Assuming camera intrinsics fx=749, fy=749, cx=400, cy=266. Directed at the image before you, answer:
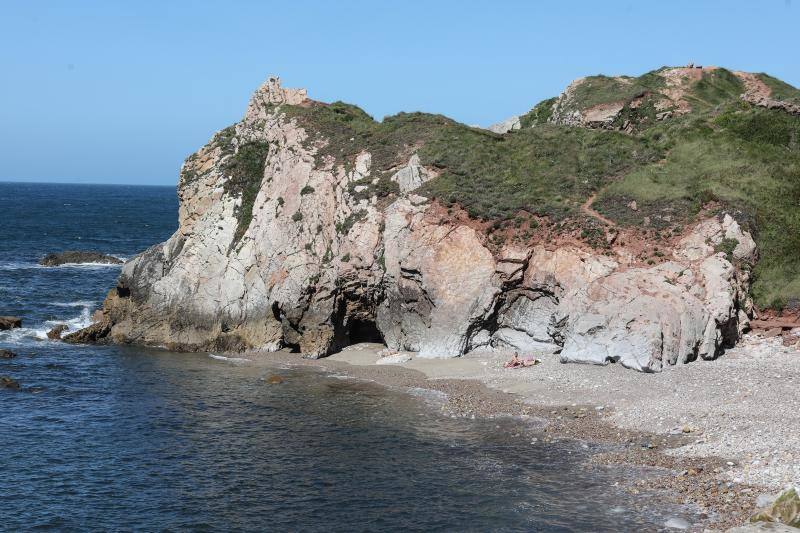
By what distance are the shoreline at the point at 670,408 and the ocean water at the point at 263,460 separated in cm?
128

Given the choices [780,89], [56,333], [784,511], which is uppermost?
[780,89]


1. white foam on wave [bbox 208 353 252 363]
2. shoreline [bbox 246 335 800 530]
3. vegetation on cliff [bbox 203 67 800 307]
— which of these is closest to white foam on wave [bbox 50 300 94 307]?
vegetation on cliff [bbox 203 67 800 307]

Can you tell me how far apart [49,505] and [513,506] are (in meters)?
16.1

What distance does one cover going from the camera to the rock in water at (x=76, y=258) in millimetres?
83812

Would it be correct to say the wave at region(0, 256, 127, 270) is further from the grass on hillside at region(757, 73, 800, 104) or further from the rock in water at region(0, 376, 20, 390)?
the grass on hillside at region(757, 73, 800, 104)

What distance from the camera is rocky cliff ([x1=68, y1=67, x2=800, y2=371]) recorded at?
132 ft

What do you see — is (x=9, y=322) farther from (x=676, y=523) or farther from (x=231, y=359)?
(x=676, y=523)

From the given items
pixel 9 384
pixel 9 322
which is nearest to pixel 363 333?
pixel 9 384

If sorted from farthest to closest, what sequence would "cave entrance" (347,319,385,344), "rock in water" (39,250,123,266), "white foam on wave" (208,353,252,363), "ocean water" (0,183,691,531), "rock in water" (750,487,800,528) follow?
"rock in water" (39,250,123,266) < "cave entrance" (347,319,385,344) < "white foam on wave" (208,353,252,363) < "ocean water" (0,183,691,531) < "rock in water" (750,487,800,528)

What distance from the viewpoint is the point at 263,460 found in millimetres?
30234

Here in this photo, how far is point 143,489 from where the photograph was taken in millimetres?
27562

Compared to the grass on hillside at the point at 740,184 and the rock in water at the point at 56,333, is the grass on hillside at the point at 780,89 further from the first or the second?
the rock in water at the point at 56,333

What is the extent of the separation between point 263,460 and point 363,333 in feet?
67.5

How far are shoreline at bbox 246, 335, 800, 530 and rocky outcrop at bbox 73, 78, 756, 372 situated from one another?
1803 mm
